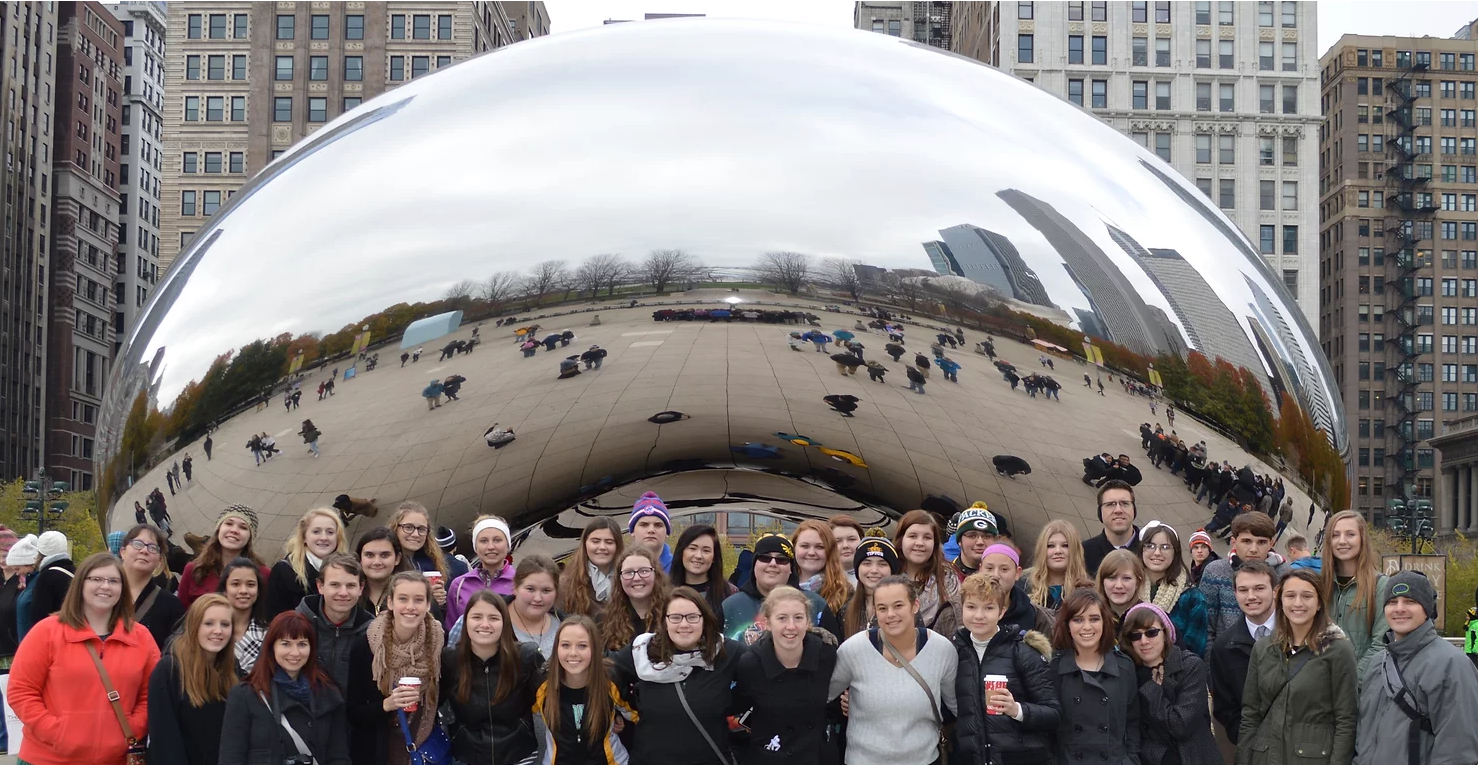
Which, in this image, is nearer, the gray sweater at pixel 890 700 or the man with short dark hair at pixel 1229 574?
the gray sweater at pixel 890 700

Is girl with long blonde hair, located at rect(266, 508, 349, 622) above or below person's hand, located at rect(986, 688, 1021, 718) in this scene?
above

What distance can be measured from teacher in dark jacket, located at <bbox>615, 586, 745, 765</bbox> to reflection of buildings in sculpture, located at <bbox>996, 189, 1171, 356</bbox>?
2.24 meters

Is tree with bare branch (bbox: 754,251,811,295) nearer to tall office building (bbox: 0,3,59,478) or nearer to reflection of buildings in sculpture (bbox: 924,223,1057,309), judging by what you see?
reflection of buildings in sculpture (bbox: 924,223,1057,309)

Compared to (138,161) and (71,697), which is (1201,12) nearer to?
(71,697)

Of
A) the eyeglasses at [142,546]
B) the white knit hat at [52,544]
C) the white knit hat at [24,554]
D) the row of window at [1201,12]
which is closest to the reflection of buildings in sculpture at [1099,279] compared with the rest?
the eyeglasses at [142,546]

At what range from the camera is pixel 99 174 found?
372 ft

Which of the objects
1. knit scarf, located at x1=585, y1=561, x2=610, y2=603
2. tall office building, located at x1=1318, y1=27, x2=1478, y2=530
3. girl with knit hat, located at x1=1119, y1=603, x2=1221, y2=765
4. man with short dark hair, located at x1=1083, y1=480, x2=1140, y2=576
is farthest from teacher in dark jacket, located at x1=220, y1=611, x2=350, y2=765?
tall office building, located at x1=1318, y1=27, x2=1478, y2=530

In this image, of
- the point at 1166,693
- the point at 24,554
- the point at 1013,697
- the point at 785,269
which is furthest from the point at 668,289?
the point at 24,554

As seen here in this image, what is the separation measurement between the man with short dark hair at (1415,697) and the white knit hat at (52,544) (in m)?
6.71

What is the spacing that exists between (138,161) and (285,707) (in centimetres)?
12722

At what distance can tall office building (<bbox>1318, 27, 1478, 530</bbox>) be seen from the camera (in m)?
114

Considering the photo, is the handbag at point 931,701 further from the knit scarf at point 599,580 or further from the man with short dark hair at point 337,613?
the man with short dark hair at point 337,613

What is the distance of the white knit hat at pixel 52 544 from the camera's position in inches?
318

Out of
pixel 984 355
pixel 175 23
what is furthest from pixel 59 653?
pixel 175 23
